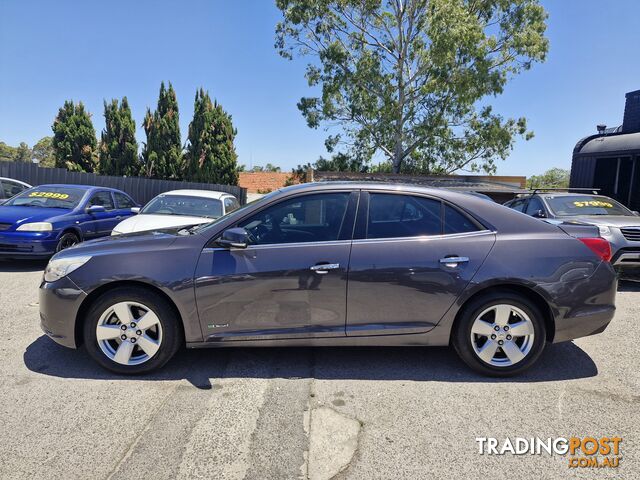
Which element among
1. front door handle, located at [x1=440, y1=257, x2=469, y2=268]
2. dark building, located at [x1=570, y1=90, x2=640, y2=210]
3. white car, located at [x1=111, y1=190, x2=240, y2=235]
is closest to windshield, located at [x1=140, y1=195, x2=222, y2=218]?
white car, located at [x1=111, y1=190, x2=240, y2=235]

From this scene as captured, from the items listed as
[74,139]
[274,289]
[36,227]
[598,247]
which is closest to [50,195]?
[36,227]

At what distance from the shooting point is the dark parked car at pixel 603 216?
22.7 feet

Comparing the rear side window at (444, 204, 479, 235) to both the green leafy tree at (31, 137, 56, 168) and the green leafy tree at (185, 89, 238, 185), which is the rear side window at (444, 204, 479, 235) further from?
the green leafy tree at (31, 137, 56, 168)

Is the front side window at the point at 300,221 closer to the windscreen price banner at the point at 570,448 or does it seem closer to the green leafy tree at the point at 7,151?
the windscreen price banner at the point at 570,448

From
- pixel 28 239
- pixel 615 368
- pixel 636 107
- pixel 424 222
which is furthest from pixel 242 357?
pixel 636 107

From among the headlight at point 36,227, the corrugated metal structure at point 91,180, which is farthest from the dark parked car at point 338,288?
the corrugated metal structure at point 91,180

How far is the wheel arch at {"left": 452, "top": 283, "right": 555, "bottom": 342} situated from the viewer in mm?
3537

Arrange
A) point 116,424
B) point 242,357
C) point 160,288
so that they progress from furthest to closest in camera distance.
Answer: point 242,357 → point 160,288 → point 116,424

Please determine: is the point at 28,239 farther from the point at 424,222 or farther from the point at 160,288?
the point at 424,222

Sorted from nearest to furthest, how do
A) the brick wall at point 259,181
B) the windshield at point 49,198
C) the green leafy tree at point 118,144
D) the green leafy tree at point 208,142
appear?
the windshield at point 49,198 → the green leafy tree at point 208,142 → the green leafy tree at point 118,144 → the brick wall at point 259,181

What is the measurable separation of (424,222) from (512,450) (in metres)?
1.77

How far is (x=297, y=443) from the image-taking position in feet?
8.86

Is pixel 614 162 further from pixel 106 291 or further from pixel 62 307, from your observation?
pixel 62 307

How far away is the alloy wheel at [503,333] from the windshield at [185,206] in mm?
5803
